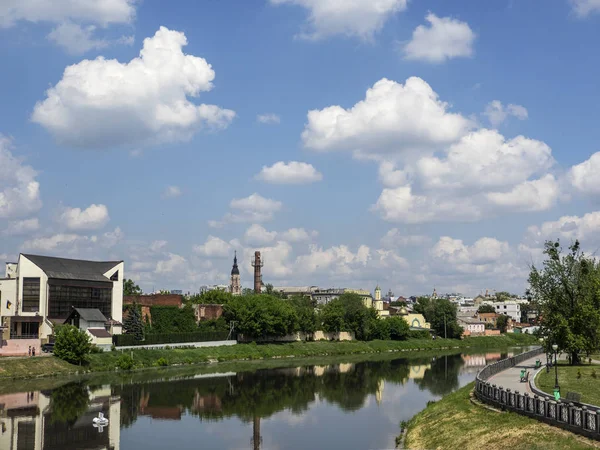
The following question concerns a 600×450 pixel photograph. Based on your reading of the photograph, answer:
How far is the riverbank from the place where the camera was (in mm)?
64125

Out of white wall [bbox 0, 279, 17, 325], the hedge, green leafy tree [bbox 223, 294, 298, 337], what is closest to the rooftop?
white wall [bbox 0, 279, 17, 325]

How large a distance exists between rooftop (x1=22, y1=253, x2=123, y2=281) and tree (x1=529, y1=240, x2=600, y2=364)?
54.2 m

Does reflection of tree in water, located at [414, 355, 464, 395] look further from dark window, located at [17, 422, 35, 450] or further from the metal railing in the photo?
the metal railing

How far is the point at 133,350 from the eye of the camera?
7731 centimetres

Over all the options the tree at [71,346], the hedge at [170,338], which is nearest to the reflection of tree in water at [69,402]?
the tree at [71,346]

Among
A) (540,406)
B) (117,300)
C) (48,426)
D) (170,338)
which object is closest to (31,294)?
(117,300)

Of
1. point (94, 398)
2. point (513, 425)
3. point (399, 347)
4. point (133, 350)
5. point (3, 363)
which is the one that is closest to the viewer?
point (513, 425)

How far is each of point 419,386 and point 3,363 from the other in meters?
39.7

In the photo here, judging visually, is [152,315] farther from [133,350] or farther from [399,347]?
[399,347]

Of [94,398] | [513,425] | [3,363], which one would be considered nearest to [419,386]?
[94,398]

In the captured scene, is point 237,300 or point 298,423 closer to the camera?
point 298,423

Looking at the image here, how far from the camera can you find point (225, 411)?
157 ft

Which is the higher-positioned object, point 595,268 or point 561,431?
point 595,268

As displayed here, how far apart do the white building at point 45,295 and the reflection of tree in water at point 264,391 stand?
71.5ft
